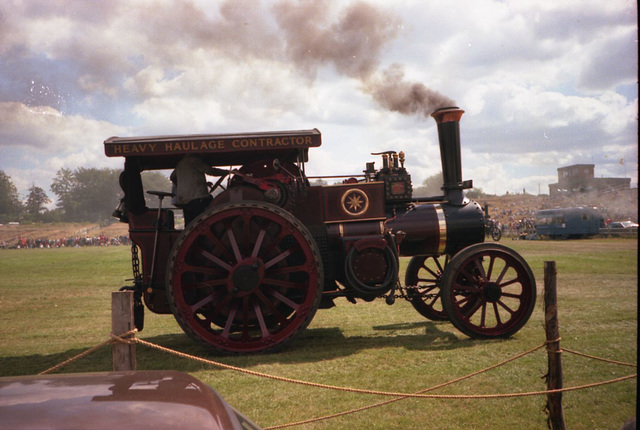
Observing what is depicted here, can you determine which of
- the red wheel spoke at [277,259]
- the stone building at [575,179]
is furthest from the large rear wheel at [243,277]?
the stone building at [575,179]

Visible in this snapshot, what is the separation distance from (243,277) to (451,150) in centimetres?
372

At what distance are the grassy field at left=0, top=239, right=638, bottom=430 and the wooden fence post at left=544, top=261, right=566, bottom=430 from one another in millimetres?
132

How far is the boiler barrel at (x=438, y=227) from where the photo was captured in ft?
22.9

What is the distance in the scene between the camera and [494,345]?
593 cm

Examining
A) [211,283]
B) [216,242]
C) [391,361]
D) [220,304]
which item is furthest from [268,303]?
[391,361]

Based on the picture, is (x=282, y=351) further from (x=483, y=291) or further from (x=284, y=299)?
(x=483, y=291)

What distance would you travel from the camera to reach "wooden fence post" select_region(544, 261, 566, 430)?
3.65 metres

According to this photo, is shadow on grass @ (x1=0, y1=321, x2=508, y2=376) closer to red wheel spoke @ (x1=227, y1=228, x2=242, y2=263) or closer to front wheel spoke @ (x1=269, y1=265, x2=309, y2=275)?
front wheel spoke @ (x1=269, y1=265, x2=309, y2=275)

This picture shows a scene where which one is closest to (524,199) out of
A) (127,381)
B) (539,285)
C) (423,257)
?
(539,285)

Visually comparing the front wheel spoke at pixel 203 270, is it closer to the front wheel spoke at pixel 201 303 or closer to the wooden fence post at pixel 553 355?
the front wheel spoke at pixel 201 303

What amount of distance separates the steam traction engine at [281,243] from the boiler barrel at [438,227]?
15mm

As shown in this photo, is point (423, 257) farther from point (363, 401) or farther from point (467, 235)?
point (363, 401)

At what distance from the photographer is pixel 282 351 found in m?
5.93

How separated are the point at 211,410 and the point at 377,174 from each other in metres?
5.50
